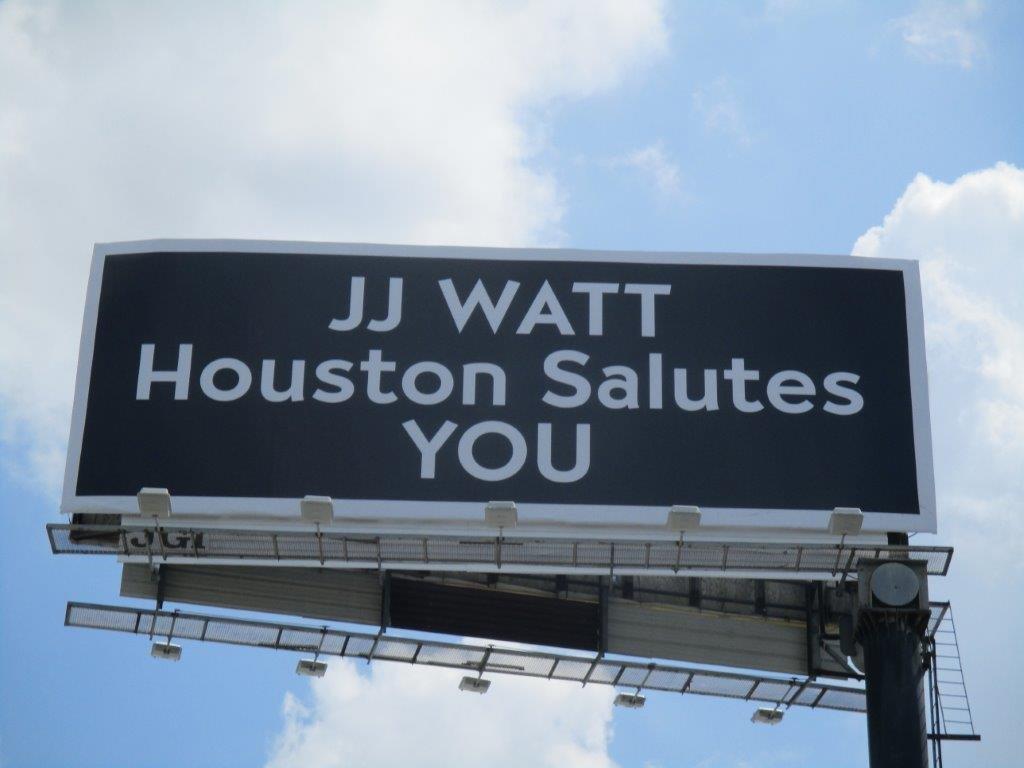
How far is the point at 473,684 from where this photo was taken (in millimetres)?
19828

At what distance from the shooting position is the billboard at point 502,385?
15.8 meters

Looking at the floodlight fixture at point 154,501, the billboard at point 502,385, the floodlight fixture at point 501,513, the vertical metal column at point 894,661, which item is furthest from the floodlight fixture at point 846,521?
the floodlight fixture at point 154,501

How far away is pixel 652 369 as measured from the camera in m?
16.3

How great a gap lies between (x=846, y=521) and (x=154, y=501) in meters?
6.40

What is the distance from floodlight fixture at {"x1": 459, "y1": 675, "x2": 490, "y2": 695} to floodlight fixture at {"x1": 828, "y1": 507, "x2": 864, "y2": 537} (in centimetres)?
583

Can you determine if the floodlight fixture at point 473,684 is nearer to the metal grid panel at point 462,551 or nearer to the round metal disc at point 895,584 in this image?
the metal grid panel at point 462,551

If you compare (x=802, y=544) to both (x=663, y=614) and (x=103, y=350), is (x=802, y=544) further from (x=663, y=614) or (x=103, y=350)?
(x=103, y=350)

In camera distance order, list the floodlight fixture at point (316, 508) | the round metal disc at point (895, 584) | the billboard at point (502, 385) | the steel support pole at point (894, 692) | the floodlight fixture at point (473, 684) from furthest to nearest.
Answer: the floodlight fixture at point (473, 684)
the billboard at point (502, 385)
the floodlight fixture at point (316, 508)
the round metal disc at point (895, 584)
the steel support pole at point (894, 692)

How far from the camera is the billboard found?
15.8 meters

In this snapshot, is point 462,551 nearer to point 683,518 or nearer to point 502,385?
point 502,385

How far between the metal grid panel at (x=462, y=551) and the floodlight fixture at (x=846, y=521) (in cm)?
22

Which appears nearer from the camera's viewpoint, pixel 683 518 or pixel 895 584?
pixel 895 584

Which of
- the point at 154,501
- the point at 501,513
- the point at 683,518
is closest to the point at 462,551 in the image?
the point at 501,513

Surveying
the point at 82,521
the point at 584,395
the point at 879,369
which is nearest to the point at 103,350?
the point at 82,521
